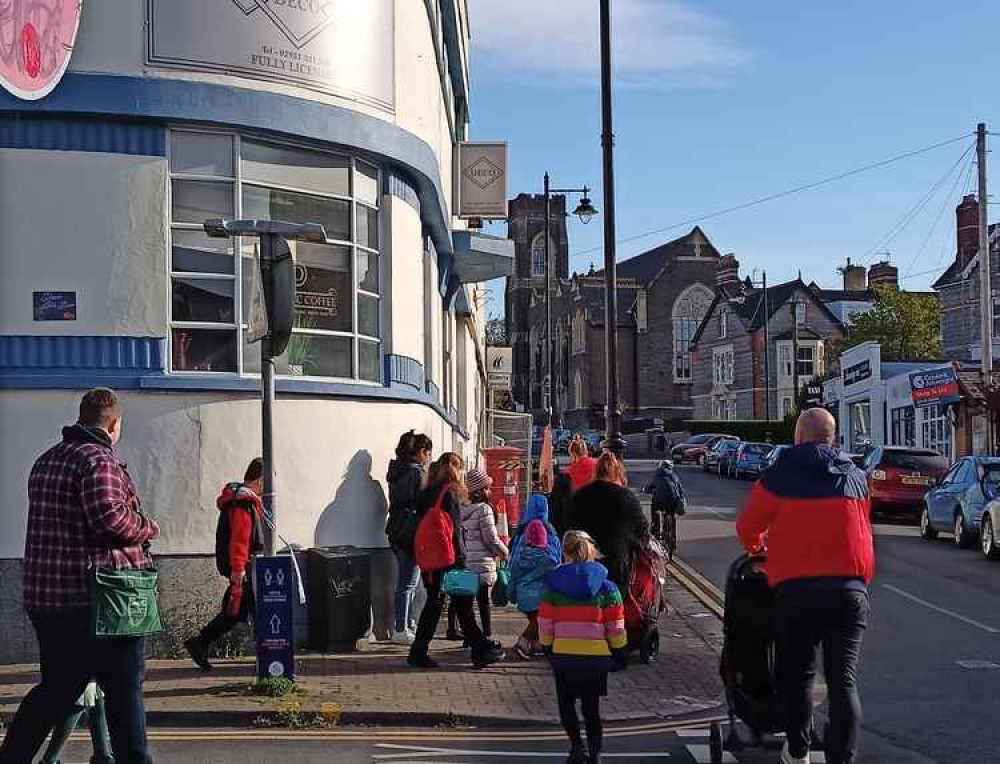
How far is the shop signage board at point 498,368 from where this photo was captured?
41.9 meters

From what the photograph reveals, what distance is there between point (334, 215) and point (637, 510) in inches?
164

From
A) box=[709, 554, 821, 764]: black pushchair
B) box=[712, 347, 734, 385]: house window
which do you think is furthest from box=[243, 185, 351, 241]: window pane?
box=[712, 347, 734, 385]: house window

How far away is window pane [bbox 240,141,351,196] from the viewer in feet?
40.9

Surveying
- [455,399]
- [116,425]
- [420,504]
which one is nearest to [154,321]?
[420,504]

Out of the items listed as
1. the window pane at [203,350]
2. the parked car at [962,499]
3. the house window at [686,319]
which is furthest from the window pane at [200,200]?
the house window at [686,319]

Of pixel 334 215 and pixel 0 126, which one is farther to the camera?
pixel 334 215

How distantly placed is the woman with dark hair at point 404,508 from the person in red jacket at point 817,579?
5934 millimetres

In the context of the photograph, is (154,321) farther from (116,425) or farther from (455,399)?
(455,399)

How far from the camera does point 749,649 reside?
7.59 m

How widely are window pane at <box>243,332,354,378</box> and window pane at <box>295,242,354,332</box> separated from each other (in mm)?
123

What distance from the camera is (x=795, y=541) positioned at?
6898 mm

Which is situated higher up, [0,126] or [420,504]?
[0,126]

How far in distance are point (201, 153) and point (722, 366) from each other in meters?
82.4

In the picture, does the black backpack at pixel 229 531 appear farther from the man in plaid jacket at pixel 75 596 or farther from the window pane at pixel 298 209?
the man in plaid jacket at pixel 75 596
